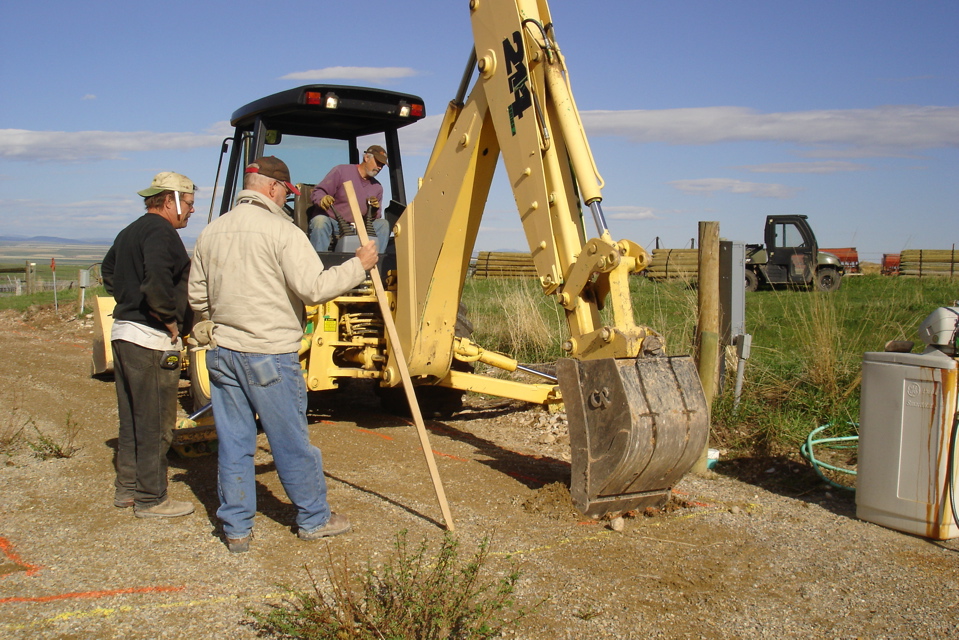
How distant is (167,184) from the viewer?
4.93 m

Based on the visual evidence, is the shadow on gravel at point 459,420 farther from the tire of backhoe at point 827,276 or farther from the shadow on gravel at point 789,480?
the tire of backhoe at point 827,276

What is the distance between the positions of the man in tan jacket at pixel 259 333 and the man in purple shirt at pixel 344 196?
266 centimetres

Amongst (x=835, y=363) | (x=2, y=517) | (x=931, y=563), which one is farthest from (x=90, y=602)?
(x=835, y=363)

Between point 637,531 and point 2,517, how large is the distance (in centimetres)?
372

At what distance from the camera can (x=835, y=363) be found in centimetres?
720

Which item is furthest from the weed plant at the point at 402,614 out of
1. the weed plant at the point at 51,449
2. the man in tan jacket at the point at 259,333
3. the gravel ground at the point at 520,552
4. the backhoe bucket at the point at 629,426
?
the weed plant at the point at 51,449

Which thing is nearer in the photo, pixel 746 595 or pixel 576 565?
pixel 746 595

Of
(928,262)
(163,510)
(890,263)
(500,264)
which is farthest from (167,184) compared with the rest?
(890,263)

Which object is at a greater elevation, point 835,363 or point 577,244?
point 577,244

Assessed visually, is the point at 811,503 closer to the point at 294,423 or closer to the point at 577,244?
the point at 577,244

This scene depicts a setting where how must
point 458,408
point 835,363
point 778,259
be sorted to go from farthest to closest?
point 778,259, point 458,408, point 835,363

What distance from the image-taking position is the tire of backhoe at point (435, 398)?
7691 millimetres

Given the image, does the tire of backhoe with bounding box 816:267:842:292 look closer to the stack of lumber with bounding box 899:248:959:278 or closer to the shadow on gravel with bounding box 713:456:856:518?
the stack of lumber with bounding box 899:248:959:278

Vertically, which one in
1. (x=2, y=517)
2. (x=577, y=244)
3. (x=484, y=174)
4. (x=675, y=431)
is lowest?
(x=2, y=517)
